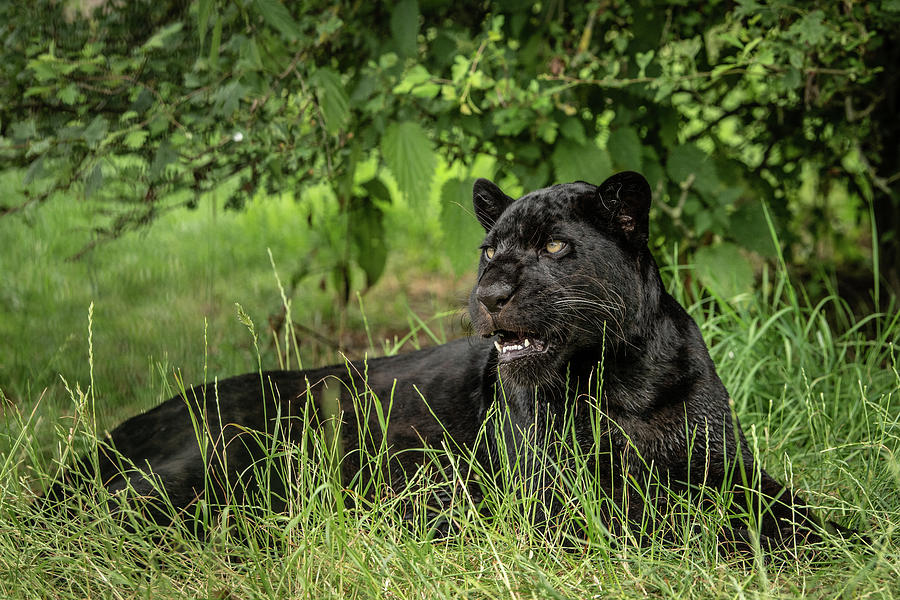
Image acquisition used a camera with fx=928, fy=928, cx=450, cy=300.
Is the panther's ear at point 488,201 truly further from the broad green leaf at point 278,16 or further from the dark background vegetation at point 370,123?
the broad green leaf at point 278,16

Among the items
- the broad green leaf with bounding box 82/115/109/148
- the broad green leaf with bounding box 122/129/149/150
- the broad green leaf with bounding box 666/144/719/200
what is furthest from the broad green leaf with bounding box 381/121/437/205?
the broad green leaf with bounding box 666/144/719/200

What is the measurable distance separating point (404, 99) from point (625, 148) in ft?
3.46

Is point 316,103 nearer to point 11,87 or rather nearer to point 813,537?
point 11,87

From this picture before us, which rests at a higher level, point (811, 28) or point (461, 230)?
point (811, 28)

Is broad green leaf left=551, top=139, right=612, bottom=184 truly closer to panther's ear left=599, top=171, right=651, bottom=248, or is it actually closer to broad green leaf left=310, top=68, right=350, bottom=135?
broad green leaf left=310, top=68, right=350, bottom=135

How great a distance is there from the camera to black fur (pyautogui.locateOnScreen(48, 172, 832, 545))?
2668mm

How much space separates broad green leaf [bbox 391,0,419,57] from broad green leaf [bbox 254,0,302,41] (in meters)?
0.65

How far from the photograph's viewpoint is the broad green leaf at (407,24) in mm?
3971

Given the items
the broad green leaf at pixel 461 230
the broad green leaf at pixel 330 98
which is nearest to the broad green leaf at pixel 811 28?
the broad green leaf at pixel 461 230

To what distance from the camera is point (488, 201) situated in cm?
307

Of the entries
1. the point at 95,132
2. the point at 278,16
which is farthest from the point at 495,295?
the point at 95,132

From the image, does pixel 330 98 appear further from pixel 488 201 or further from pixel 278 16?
pixel 488 201

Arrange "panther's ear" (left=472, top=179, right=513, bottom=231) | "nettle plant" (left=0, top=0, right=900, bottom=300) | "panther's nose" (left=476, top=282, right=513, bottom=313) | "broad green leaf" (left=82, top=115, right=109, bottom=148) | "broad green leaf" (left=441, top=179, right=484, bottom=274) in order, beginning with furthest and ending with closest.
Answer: "broad green leaf" (left=441, top=179, right=484, bottom=274) < "nettle plant" (left=0, top=0, right=900, bottom=300) < "broad green leaf" (left=82, top=115, right=109, bottom=148) < "panther's ear" (left=472, top=179, right=513, bottom=231) < "panther's nose" (left=476, top=282, right=513, bottom=313)

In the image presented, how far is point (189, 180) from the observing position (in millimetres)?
4441
